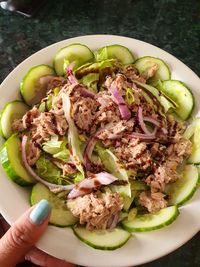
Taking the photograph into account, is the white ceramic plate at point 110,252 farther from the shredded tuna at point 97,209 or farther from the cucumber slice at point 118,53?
the cucumber slice at point 118,53

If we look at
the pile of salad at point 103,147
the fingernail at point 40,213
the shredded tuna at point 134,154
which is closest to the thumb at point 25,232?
the fingernail at point 40,213

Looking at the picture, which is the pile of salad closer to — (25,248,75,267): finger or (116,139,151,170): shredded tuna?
(116,139,151,170): shredded tuna

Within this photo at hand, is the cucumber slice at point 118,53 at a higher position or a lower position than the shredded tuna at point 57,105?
higher

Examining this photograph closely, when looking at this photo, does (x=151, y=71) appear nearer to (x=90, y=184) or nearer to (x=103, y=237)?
(x=90, y=184)

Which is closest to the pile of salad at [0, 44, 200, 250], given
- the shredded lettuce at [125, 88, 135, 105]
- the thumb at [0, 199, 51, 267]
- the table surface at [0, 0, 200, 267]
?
the shredded lettuce at [125, 88, 135, 105]

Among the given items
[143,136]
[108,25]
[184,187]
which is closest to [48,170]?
[143,136]

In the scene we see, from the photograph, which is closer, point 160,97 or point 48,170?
point 48,170
